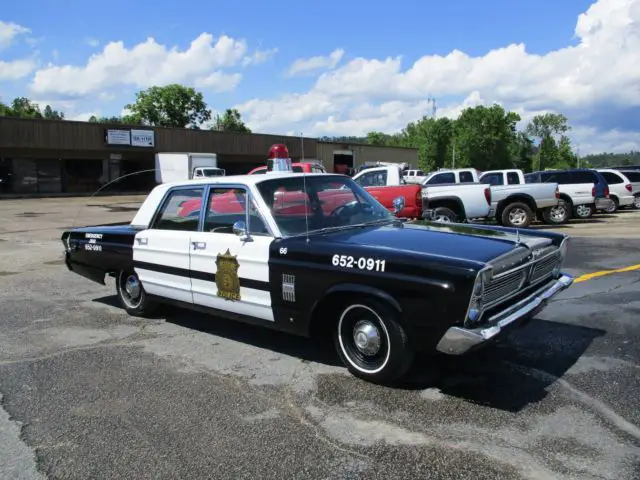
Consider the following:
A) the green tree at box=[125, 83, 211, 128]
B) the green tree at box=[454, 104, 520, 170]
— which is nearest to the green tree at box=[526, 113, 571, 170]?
the green tree at box=[454, 104, 520, 170]

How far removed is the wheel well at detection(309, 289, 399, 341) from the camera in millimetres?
4071

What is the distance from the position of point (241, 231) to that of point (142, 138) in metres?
41.0

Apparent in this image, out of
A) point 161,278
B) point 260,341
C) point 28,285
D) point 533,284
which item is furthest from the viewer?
point 28,285

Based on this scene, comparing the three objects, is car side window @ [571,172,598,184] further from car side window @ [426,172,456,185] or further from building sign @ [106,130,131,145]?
building sign @ [106,130,131,145]

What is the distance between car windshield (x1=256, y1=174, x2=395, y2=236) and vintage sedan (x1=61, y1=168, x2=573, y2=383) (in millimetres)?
13

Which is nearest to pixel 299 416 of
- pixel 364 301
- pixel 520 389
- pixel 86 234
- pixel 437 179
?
pixel 364 301

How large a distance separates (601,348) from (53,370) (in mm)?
4852

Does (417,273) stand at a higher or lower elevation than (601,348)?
higher

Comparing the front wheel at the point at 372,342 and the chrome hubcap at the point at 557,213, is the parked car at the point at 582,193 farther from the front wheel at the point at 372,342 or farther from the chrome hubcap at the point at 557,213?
the front wheel at the point at 372,342

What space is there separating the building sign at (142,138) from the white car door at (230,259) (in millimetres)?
39910

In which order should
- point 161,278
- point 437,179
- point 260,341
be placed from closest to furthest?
1. point 260,341
2. point 161,278
3. point 437,179

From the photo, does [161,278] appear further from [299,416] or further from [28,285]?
[28,285]

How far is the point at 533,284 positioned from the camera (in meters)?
4.64

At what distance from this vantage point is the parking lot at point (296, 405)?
125 inches
